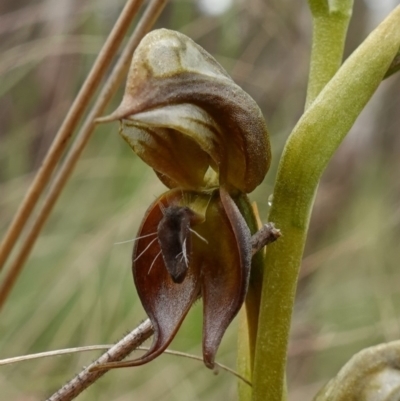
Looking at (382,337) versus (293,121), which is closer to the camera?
(382,337)

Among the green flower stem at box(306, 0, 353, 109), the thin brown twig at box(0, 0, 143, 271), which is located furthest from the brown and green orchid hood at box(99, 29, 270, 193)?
the thin brown twig at box(0, 0, 143, 271)

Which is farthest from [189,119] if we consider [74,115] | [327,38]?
[74,115]

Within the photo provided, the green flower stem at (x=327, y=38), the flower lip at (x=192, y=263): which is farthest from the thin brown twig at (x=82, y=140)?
the flower lip at (x=192, y=263)

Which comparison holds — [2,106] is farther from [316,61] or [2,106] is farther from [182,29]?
[316,61]

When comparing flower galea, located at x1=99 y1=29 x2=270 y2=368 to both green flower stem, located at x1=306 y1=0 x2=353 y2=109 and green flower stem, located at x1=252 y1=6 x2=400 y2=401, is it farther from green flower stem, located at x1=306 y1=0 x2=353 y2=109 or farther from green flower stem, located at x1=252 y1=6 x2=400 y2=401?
green flower stem, located at x1=306 y1=0 x2=353 y2=109

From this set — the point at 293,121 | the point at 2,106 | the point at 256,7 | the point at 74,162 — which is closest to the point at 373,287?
the point at 293,121

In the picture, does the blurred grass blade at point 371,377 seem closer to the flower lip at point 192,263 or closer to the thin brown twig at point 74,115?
the flower lip at point 192,263
